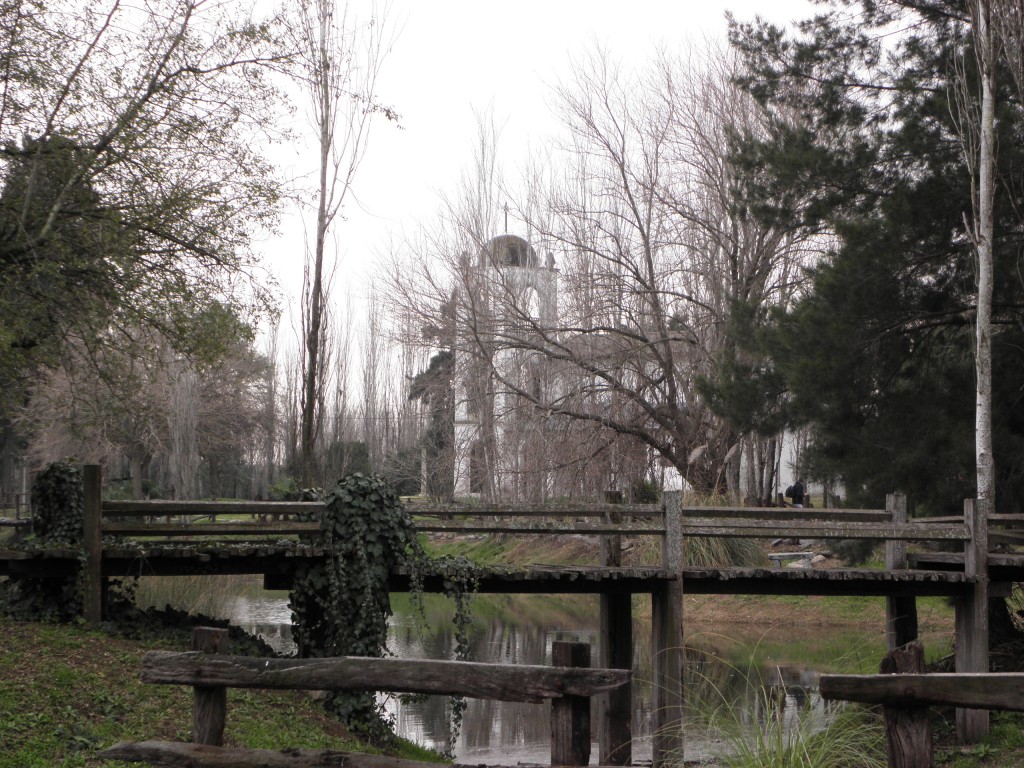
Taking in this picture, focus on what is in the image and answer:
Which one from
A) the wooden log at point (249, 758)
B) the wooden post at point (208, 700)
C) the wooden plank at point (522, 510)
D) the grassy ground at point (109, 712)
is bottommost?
the grassy ground at point (109, 712)

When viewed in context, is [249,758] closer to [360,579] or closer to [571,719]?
[571,719]

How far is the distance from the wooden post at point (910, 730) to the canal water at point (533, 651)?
399 centimetres

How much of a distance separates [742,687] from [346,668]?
14.2 metres

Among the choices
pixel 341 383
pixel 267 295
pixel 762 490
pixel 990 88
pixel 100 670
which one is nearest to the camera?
pixel 100 670

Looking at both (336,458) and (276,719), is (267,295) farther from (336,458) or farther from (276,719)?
(336,458)

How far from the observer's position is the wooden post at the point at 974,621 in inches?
477

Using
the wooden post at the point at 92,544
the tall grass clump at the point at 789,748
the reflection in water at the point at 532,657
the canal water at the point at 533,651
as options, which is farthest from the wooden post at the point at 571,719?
the wooden post at the point at 92,544

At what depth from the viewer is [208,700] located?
5266mm

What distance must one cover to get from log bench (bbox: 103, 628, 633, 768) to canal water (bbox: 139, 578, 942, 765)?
426 centimetres

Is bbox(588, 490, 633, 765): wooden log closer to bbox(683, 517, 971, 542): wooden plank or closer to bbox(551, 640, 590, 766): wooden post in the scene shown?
bbox(683, 517, 971, 542): wooden plank

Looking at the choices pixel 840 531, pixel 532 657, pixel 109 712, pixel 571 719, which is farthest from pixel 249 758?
pixel 532 657

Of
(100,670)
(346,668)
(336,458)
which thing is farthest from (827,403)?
(336,458)

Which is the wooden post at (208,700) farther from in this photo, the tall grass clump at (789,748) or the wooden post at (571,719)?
the tall grass clump at (789,748)

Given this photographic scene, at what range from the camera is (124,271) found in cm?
1129
